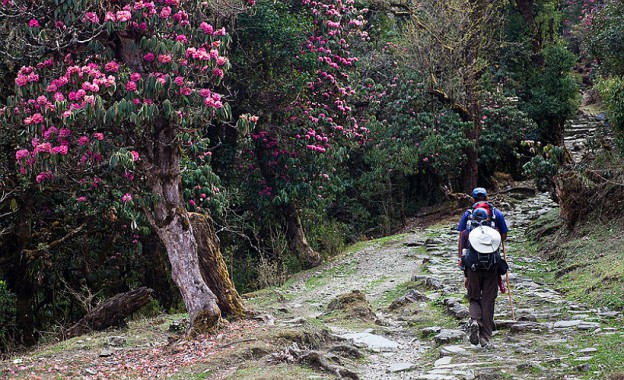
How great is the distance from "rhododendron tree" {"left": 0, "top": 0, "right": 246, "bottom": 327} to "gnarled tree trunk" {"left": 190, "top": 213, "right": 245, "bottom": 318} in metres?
0.55

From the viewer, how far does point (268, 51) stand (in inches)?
622

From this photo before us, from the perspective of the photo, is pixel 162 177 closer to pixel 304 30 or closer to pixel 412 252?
pixel 304 30

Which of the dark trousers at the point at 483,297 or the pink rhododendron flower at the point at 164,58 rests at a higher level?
the pink rhododendron flower at the point at 164,58

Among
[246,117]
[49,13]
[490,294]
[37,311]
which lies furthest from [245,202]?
[490,294]

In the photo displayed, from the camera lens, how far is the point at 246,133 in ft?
33.2

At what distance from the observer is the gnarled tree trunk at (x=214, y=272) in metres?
10.1

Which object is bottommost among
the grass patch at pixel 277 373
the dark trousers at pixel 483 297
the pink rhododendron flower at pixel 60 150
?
the grass patch at pixel 277 373

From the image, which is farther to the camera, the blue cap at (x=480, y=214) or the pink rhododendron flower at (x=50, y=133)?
the pink rhododendron flower at (x=50, y=133)

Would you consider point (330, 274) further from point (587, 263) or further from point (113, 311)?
point (113, 311)

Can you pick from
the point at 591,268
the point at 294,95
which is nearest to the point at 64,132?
the point at 294,95

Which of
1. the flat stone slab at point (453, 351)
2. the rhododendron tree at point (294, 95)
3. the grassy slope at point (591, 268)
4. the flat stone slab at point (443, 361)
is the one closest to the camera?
the grassy slope at point (591, 268)

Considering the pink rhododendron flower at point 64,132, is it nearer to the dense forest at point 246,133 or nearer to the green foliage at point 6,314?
the dense forest at point 246,133

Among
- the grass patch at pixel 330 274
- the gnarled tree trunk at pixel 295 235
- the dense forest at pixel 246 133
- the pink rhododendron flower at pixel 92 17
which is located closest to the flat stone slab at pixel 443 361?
the dense forest at pixel 246 133

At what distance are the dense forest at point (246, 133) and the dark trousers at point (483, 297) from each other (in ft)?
11.2
